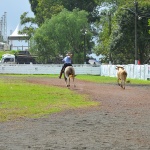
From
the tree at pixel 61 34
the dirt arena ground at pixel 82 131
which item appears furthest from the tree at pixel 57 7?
the dirt arena ground at pixel 82 131

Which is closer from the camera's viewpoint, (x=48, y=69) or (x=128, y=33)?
(x=48, y=69)

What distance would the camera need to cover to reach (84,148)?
995cm

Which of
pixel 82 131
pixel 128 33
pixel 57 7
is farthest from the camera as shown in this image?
pixel 57 7

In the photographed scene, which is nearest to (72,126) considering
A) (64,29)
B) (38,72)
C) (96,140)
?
(96,140)

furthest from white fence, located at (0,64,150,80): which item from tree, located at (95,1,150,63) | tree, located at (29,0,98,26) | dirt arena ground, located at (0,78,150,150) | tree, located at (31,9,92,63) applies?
dirt arena ground, located at (0,78,150,150)

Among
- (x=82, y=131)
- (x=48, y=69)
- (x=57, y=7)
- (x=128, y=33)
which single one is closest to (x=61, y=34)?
(x=48, y=69)

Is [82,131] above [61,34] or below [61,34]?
below

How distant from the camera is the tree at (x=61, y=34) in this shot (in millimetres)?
84688

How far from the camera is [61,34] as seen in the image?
84.3 m

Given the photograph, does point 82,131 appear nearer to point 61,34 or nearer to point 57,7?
point 61,34

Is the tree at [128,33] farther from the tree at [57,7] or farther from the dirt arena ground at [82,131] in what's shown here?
the dirt arena ground at [82,131]

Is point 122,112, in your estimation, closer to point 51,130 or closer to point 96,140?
point 51,130

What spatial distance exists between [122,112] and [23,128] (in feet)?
16.6

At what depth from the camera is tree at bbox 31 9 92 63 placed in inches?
3334
